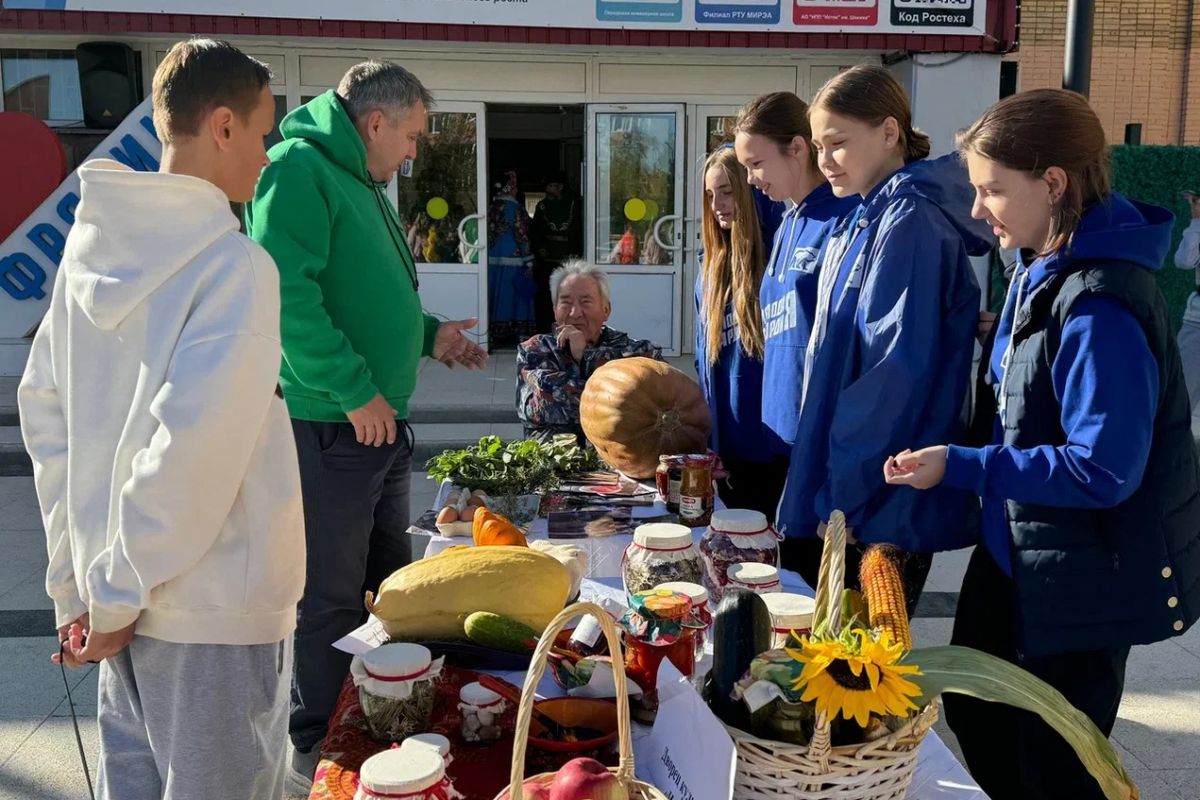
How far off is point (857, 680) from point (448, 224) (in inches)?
368

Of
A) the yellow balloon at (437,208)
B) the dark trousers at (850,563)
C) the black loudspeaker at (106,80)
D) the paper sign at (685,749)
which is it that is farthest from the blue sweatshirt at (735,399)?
the black loudspeaker at (106,80)

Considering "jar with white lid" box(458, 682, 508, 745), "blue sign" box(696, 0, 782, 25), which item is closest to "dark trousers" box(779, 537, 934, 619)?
"jar with white lid" box(458, 682, 508, 745)

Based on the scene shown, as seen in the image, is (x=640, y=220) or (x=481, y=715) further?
(x=640, y=220)

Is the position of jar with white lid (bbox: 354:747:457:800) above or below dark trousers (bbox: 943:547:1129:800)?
above

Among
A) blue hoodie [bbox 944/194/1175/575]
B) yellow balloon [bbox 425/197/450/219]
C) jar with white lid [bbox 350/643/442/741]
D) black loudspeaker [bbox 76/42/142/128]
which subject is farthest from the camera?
yellow balloon [bbox 425/197/450/219]

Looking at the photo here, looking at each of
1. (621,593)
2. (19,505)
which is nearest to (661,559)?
(621,593)

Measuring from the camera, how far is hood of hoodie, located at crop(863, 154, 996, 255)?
2314mm

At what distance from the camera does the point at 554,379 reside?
3.77m

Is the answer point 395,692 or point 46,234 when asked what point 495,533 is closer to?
point 395,692

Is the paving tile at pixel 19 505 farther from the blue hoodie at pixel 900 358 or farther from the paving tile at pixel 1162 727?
the paving tile at pixel 1162 727

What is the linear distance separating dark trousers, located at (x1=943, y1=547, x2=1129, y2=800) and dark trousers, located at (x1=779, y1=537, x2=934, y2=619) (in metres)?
0.12

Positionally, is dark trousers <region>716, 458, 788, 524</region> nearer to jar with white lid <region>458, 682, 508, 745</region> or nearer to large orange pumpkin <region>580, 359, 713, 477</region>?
large orange pumpkin <region>580, 359, 713, 477</region>

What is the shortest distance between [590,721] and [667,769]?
9.8 inches

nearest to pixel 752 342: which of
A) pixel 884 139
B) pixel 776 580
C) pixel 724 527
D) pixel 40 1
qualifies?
pixel 884 139
